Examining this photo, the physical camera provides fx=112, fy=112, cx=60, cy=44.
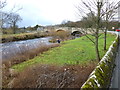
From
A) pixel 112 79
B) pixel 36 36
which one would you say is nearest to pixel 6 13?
pixel 112 79

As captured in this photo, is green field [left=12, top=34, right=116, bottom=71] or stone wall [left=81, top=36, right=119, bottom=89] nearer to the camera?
stone wall [left=81, top=36, right=119, bottom=89]

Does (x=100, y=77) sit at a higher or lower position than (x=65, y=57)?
higher

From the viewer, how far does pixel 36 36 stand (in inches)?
1393

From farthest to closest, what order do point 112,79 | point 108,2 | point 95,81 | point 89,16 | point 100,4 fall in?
point 108,2, point 89,16, point 100,4, point 112,79, point 95,81

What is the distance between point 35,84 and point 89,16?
5.01m

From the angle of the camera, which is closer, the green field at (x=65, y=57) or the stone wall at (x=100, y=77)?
the stone wall at (x=100, y=77)

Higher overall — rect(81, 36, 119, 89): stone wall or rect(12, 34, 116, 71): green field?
rect(81, 36, 119, 89): stone wall

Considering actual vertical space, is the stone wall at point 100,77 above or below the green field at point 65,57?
above

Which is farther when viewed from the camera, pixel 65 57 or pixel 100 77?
pixel 65 57

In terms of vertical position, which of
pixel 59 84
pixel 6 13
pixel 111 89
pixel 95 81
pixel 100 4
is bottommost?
pixel 111 89

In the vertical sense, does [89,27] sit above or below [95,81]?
above

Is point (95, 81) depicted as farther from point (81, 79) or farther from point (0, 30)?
point (0, 30)

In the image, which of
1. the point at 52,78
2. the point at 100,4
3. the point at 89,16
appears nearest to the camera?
the point at 52,78

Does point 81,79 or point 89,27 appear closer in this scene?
point 81,79
